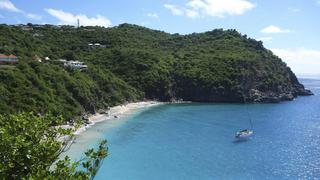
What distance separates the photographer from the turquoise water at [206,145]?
45844 millimetres

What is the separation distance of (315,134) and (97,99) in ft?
147

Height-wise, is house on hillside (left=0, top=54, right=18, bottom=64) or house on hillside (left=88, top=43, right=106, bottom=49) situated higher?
house on hillside (left=88, top=43, right=106, bottom=49)

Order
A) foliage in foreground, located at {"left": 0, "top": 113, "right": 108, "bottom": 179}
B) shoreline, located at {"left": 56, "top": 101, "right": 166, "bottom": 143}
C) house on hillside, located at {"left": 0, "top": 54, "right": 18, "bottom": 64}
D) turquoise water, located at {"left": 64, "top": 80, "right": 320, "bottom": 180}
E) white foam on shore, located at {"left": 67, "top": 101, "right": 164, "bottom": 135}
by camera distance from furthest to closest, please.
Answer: house on hillside, located at {"left": 0, "top": 54, "right": 18, "bottom": 64}
white foam on shore, located at {"left": 67, "top": 101, "right": 164, "bottom": 135}
shoreline, located at {"left": 56, "top": 101, "right": 166, "bottom": 143}
turquoise water, located at {"left": 64, "top": 80, "right": 320, "bottom": 180}
foliage in foreground, located at {"left": 0, "top": 113, "right": 108, "bottom": 179}

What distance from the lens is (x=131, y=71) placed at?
11706 cm

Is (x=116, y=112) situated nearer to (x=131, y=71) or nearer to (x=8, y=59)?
(x=8, y=59)

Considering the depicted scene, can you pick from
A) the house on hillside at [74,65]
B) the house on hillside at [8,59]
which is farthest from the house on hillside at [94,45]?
the house on hillside at [8,59]

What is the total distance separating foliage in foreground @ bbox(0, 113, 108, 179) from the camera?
34.6 feet

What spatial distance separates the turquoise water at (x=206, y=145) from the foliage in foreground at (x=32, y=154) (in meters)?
32.6

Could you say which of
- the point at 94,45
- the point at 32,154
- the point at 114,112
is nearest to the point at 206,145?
the point at 114,112

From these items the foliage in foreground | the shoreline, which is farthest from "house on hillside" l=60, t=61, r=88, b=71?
the foliage in foreground

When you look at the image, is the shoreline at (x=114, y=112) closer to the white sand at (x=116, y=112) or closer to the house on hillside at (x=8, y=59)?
the white sand at (x=116, y=112)

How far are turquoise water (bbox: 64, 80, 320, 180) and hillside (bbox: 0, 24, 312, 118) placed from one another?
36.0 ft

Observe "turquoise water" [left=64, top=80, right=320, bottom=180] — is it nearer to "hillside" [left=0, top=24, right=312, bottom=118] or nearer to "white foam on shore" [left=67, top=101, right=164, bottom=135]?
"white foam on shore" [left=67, top=101, right=164, bottom=135]

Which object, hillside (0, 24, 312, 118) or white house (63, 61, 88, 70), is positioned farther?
white house (63, 61, 88, 70)
